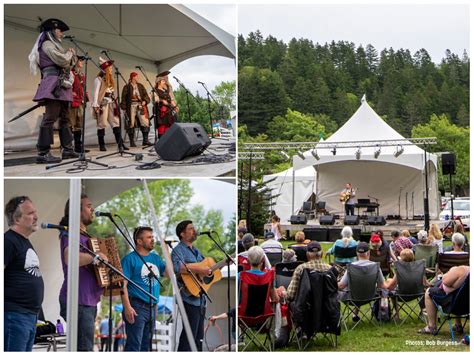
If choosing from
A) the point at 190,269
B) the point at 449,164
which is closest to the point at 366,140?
the point at 449,164

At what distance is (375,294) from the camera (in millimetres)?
5477

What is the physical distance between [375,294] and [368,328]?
0.29 meters

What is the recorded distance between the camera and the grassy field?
4926 millimetres

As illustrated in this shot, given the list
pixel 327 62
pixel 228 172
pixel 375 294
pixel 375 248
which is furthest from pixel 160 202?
pixel 327 62

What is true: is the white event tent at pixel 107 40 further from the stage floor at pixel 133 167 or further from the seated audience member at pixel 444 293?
the seated audience member at pixel 444 293

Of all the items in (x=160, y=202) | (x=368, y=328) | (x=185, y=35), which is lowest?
(x=368, y=328)

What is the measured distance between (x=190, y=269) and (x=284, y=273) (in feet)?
4.30

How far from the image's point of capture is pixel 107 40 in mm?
5664

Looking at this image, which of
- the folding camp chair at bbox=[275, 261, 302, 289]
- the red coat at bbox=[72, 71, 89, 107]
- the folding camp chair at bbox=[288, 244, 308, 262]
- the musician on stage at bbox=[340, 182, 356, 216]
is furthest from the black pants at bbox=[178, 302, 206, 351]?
the musician on stage at bbox=[340, 182, 356, 216]

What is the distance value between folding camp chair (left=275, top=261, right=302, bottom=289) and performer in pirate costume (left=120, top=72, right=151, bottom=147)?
156cm

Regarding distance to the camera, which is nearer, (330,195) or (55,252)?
(55,252)

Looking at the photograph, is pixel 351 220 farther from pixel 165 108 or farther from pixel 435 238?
pixel 165 108

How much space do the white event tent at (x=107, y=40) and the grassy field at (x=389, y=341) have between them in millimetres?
2298

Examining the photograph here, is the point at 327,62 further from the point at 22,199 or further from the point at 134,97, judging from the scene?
the point at 22,199
